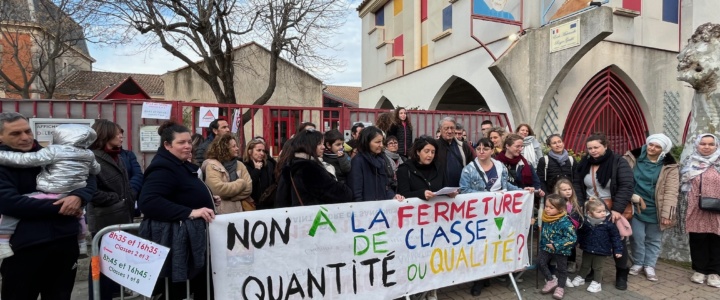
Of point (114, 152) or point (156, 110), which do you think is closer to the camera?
point (114, 152)

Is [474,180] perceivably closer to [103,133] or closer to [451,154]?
[451,154]

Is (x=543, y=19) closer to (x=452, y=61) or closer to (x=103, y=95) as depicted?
(x=452, y=61)

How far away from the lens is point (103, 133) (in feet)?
11.1

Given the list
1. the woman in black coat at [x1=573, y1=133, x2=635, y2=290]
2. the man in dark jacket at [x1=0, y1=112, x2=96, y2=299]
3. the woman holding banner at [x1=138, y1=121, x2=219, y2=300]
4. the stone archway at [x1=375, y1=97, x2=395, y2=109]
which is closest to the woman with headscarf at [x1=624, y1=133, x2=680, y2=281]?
the woman in black coat at [x1=573, y1=133, x2=635, y2=290]

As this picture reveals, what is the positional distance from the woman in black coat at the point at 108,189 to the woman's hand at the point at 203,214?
113 centimetres

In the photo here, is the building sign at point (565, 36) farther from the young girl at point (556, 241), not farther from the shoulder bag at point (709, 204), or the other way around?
the young girl at point (556, 241)

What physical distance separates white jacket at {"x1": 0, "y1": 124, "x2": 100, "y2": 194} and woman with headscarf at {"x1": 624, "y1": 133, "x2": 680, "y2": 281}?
5400 millimetres

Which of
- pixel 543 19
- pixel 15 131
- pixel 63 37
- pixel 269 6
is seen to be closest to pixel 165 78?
pixel 63 37

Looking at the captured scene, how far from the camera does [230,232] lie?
2.80m

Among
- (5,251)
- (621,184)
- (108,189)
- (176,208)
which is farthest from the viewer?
(621,184)

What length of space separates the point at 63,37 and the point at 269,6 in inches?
350

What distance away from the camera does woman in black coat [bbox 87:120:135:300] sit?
3242mm

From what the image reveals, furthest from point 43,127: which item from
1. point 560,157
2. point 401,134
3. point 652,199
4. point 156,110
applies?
point 652,199

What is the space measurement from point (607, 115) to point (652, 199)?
6.24m
